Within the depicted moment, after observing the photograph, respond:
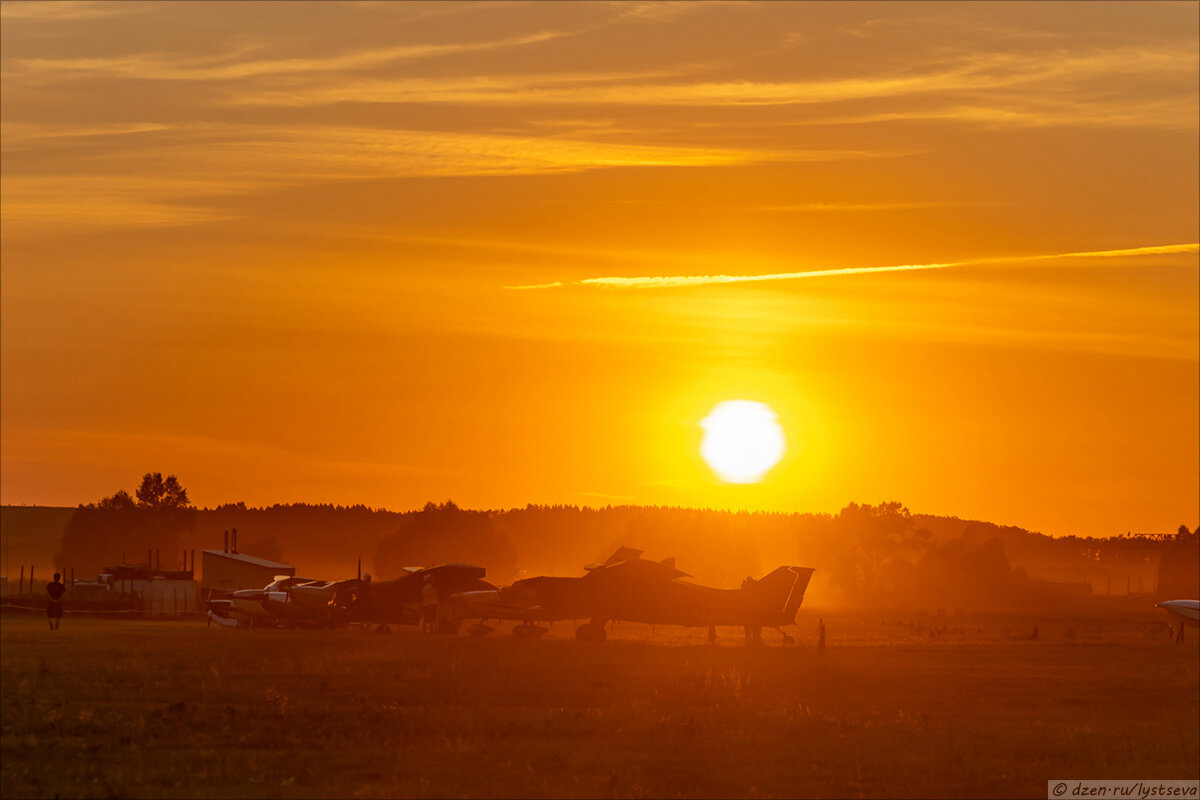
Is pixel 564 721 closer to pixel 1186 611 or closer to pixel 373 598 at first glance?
pixel 373 598

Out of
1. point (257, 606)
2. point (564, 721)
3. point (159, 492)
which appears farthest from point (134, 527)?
point (564, 721)

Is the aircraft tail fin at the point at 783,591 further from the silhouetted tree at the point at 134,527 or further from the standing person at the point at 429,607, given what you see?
the silhouetted tree at the point at 134,527

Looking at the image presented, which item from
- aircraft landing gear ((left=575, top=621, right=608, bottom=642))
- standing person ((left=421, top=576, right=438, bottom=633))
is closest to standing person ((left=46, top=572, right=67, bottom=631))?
standing person ((left=421, top=576, right=438, bottom=633))

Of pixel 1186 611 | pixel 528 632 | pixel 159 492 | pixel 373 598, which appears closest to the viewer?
pixel 528 632

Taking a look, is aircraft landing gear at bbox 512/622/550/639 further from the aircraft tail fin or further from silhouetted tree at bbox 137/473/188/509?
silhouetted tree at bbox 137/473/188/509

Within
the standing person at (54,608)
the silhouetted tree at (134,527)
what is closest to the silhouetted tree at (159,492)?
the silhouetted tree at (134,527)

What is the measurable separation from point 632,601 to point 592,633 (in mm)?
2489

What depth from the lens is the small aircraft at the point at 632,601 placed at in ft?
181

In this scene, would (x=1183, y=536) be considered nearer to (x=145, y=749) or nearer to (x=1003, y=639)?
(x=1003, y=639)

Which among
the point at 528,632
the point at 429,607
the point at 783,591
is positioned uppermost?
the point at 783,591

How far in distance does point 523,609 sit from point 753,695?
24.6 m

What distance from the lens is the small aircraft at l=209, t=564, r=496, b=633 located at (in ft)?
195

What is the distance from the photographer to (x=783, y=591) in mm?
57781

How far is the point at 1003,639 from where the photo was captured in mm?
64938
